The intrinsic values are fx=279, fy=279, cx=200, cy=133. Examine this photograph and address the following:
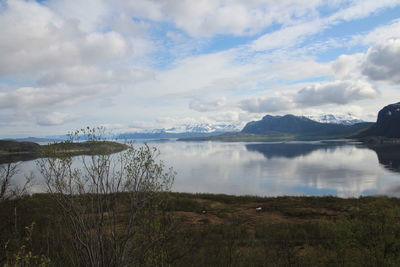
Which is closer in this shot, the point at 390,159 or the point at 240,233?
the point at 240,233

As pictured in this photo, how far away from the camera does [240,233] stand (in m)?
25.6

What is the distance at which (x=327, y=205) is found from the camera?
123 feet

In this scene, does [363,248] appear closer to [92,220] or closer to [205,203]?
[92,220]

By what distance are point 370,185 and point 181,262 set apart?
55225 millimetres

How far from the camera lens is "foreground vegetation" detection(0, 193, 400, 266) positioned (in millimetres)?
12102

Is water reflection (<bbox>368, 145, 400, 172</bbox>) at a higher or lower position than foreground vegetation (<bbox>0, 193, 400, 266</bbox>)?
lower

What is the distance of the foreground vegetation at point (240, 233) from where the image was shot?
12.1 meters

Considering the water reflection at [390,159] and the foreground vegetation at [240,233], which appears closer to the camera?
the foreground vegetation at [240,233]

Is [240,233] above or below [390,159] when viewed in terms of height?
above

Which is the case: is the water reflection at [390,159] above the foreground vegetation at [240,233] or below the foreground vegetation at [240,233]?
below

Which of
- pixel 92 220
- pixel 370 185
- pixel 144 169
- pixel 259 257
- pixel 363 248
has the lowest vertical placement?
pixel 370 185

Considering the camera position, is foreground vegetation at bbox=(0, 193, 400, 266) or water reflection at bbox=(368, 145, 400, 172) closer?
foreground vegetation at bbox=(0, 193, 400, 266)

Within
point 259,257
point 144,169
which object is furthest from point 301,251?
point 144,169

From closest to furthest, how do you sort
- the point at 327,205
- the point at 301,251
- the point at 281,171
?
the point at 301,251 < the point at 327,205 < the point at 281,171
